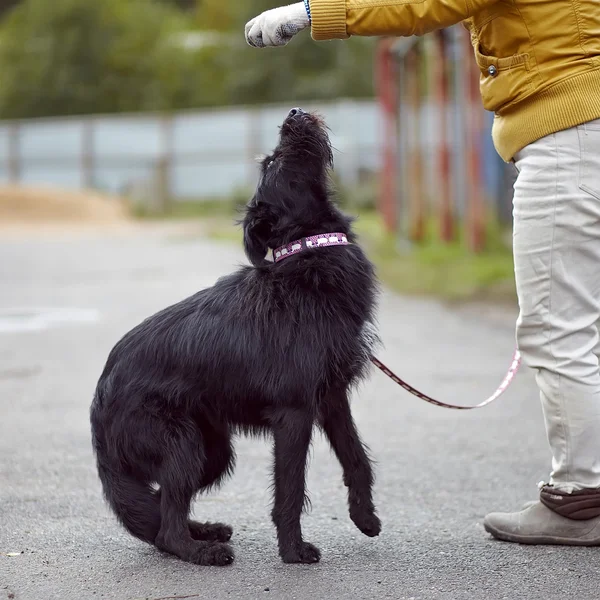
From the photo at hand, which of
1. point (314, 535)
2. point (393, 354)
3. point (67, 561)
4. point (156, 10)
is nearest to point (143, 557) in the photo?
point (67, 561)

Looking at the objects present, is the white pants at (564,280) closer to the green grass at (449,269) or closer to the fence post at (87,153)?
the green grass at (449,269)

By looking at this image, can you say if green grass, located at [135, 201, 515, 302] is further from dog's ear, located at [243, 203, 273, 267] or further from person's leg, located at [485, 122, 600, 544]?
person's leg, located at [485, 122, 600, 544]

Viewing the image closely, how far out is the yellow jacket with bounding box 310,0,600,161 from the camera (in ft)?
11.0

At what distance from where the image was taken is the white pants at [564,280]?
341 centimetres

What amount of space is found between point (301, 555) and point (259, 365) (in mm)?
618

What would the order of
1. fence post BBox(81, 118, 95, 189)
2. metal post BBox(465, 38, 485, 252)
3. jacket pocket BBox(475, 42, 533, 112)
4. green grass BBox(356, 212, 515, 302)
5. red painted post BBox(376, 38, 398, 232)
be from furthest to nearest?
fence post BBox(81, 118, 95, 189) < red painted post BBox(376, 38, 398, 232) < metal post BBox(465, 38, 485, 252) < green grass BBox(356, 212, 515, 302) < jacket pocket BBox(475, 42, 533, 112)

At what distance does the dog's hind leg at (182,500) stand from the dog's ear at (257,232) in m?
0.59

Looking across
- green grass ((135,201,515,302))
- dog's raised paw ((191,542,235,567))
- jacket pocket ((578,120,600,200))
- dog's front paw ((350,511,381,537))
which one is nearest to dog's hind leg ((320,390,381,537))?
dog's front paw ((350,511,381,537))

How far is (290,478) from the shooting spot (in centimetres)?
335

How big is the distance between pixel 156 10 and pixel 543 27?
171ft

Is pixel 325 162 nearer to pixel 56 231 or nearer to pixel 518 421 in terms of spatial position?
pixel 518 421

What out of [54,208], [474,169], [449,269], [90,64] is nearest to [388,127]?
[474,169]

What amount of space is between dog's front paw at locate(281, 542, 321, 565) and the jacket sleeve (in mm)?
1572

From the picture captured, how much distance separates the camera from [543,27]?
3.39 metres
